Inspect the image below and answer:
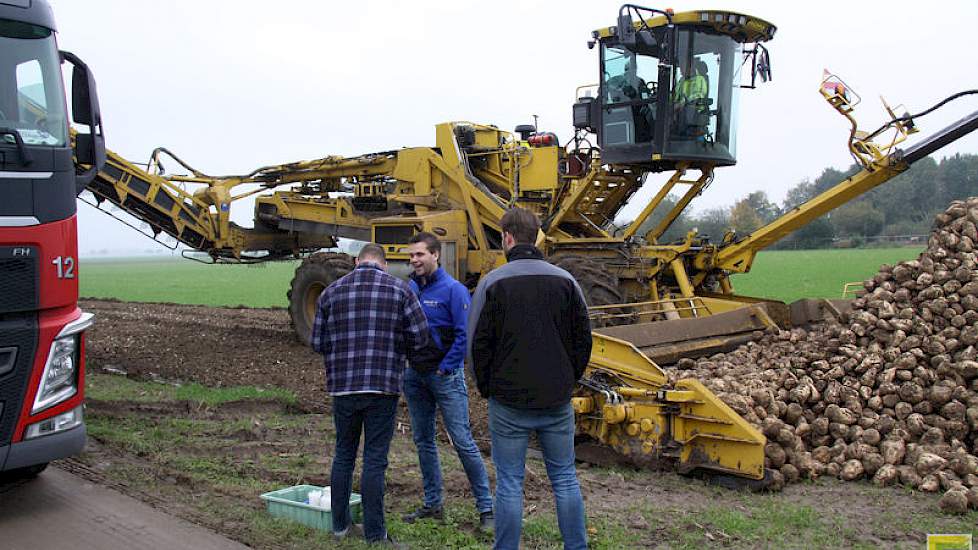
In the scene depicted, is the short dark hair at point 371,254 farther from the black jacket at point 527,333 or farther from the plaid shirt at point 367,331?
the black jacket at point 527,333

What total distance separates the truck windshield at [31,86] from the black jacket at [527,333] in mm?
3064

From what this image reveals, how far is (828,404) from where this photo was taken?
21.9ft

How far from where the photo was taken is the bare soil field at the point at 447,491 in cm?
500

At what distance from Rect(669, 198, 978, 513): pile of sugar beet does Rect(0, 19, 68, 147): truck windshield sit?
15.2ft

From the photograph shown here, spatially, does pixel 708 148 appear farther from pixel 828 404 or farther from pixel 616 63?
→ pixel 828 404

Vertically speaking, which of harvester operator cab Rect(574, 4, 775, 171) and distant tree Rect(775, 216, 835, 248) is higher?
harvester operator cab Rect(574, 4, 775, 171)

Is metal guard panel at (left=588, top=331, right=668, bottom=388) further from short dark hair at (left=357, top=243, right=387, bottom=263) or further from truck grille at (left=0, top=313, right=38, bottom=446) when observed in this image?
truck grille at (left=0, top=313, right=38, bottom=446)

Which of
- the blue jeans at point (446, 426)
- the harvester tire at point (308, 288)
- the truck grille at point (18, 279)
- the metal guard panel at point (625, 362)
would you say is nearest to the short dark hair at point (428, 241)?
the blue jeans at point (446, 426)

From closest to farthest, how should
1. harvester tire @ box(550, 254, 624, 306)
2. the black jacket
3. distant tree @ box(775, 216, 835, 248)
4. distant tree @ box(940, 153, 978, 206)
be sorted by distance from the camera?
the black jacket
harvester tire @ box(550, 254, 624, 306)
distant tree @ box(775, 216, 835, 248)
distant tree @ box(940, 153, 978, 206)

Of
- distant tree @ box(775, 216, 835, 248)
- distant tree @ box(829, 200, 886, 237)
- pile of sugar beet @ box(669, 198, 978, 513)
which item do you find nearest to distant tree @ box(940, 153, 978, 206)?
distant tree @ box(829, 200, 886, 237)

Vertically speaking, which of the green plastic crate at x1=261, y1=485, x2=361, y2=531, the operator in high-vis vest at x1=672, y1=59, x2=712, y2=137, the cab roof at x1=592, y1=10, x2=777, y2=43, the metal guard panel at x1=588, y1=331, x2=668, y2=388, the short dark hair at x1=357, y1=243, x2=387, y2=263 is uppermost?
the cab roof at x1=592, y1=10, x2=777, y2=43

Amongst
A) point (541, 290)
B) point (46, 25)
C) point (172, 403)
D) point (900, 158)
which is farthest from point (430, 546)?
point (900, 158)

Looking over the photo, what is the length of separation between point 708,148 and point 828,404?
4.04 metres

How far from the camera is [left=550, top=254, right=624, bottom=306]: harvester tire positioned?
935 centimetres
